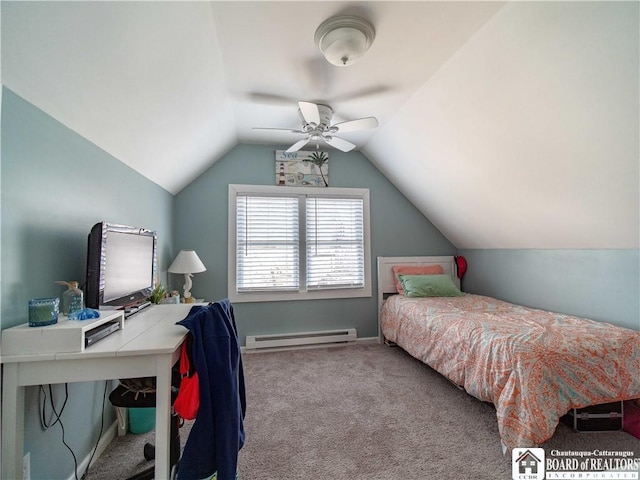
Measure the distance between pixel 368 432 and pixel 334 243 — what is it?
2313 millimetres

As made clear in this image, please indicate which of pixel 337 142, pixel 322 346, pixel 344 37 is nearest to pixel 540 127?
pixel 344 37

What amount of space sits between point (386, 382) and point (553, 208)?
2.19 m

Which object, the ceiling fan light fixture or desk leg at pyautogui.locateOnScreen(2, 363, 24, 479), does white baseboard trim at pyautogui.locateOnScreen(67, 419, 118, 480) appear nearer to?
desk leg at pyautogui.locateOnScreen(2, 363, 24, 479)

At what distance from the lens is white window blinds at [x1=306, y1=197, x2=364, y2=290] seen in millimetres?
3857

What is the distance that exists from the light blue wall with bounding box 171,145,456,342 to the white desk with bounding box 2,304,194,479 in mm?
2335

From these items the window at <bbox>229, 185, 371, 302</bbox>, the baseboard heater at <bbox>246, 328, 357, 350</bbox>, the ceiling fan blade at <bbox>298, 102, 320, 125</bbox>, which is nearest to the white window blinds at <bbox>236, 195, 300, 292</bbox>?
the window at <bbox>229, 185, 371, 302</bbox>

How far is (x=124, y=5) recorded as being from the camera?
1.29 metres

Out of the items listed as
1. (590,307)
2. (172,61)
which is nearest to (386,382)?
(590,307)

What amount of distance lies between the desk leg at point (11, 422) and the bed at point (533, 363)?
2376 millimetres

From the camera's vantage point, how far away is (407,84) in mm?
2402

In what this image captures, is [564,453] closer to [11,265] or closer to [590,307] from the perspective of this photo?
[590,307]

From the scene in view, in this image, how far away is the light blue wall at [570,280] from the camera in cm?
236

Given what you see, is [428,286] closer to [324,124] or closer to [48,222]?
[324,124]

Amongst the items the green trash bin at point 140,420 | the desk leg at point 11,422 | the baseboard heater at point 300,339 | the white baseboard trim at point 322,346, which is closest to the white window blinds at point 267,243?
the baseboard heater at point 300,339
